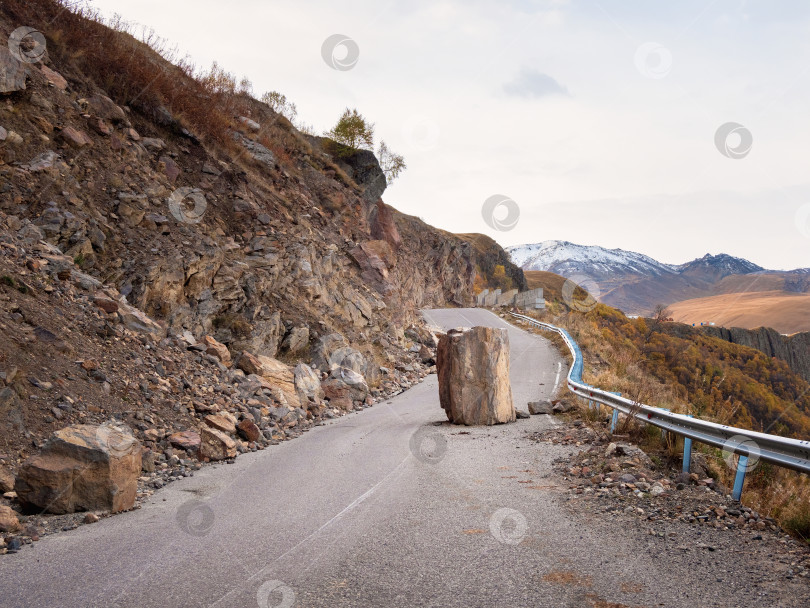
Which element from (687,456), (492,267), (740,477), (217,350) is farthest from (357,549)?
(492,267)

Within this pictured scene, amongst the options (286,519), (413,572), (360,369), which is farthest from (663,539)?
(360,369)

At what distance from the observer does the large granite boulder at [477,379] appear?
1127 cm

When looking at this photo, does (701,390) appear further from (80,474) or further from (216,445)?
(80,474)

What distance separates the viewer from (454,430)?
34.8 feet

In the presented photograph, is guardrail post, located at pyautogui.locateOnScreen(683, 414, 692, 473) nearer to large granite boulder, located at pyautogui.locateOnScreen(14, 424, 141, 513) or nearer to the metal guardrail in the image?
the metal guardrail

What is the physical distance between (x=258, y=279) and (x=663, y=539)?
549 inches

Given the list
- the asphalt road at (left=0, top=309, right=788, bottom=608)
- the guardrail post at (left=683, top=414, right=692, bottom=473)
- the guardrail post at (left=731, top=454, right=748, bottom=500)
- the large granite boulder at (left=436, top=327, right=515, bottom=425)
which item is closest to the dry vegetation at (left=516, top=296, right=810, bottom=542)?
the guardrail post at (left=731, top=454, right=748, bottom=500)

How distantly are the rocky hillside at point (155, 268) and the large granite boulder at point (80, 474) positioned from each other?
95 cm

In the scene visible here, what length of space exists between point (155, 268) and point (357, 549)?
1077cm

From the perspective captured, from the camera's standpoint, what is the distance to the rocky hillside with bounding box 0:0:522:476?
8.51 metres

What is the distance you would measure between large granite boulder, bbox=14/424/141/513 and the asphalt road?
14.9 inches

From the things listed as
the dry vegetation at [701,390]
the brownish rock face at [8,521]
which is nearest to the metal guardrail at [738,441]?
the dry vegetation at [701,390]

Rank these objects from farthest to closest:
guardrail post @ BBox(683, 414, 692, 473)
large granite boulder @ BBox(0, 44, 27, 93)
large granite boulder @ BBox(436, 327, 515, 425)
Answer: large granite boulder @ BBox(0, 44, 27, 93), large granite boulder @ BBox(436, 327, 515, 425), guardrail post @ BBox(683, 414, 692, 473)

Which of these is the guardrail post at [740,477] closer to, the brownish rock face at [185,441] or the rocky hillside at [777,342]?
the brownish rock face at [185,441]
